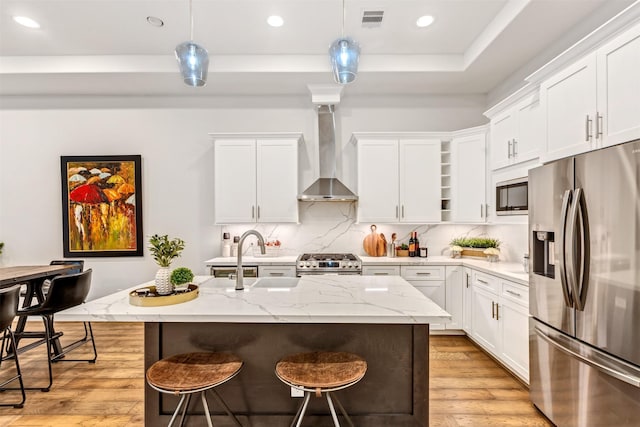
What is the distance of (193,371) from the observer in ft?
5.24

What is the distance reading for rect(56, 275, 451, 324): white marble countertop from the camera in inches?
64.3

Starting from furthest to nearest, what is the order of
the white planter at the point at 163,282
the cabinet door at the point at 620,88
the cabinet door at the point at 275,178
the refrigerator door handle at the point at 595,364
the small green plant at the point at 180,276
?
the cabinet door at the point at 275,178
the small green plant at the point at 180,276
the white planter at the point at 163,282
the cabinet door at the point at 620,88
the refrigerator door handle at the point at 595,364

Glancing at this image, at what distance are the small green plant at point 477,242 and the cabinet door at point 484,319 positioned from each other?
0.69m

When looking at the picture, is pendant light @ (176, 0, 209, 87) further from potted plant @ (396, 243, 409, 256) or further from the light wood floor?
potted plant @ (396, 243, 409, 256)

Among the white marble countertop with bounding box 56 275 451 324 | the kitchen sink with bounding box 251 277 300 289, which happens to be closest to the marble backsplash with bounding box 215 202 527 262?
the kitchen sink with bounding box 251 277 300 289

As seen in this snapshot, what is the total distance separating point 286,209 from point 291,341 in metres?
2.30

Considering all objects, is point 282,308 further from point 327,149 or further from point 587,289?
point 327,149

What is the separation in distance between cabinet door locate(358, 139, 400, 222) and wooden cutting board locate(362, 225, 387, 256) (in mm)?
289

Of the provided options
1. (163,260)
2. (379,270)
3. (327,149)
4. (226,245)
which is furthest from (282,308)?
(327,149)

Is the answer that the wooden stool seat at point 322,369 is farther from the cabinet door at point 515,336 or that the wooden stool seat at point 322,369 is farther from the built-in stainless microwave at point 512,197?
the built-in stainless microwave at point 512,197

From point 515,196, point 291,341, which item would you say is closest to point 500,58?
point 515,196

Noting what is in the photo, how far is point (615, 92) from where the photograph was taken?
187cm

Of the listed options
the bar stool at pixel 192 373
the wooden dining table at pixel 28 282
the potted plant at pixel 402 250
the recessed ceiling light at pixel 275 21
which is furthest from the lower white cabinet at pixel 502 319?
the wooden dining table at pixel 28 282

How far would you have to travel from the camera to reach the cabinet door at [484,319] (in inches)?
122
